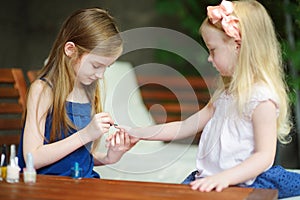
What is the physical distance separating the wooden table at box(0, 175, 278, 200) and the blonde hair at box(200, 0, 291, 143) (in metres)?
0.24

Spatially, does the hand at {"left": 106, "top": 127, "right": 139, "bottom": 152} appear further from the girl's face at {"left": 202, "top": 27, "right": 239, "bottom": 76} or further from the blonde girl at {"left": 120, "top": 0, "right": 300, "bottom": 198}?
the girl's face at {"left": 202, "top": 27, "right": 239, "bottom": 76}

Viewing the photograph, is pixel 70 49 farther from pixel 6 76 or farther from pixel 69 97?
pixel 6 76

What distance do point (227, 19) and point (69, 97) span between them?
50 centimetres

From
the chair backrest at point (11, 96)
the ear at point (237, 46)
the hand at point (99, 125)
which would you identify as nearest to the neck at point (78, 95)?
the hand at point (99, 125)

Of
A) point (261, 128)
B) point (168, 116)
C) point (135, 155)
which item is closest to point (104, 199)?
point (261, 128)

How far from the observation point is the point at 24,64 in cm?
432

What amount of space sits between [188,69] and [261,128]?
268 centimetres

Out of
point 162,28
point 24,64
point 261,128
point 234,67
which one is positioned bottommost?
point 24,64

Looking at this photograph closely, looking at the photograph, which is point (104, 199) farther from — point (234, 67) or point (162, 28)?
point (162, 28)

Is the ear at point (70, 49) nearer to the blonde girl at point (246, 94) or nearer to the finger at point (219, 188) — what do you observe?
the blonde girl at point (246, 94)

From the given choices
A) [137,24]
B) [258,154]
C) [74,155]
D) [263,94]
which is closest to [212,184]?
[258,154]

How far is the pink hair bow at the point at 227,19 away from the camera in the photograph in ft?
4.74

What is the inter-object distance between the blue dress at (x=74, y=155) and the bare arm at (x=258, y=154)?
47 cm

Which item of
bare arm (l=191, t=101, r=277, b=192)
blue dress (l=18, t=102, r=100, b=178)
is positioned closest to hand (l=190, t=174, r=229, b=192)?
bare arm (l=191, t=101, r=277, b=192)
